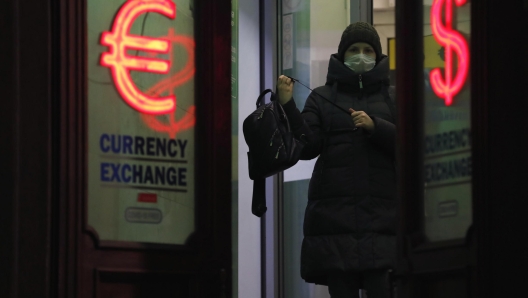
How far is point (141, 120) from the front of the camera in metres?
6.30

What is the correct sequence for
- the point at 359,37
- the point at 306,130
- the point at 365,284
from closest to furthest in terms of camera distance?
1. the point at 365,284
2. the point at 306,130
3. the point at 359,37

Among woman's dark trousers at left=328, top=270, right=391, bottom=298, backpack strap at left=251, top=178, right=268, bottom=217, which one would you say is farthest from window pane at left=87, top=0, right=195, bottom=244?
woman's dark trousers at left=328, top=270, right=391, bottom=298

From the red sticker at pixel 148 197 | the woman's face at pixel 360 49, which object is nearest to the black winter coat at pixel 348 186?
the woman's face at pixel 360 49

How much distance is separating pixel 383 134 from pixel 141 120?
1310 millimetres

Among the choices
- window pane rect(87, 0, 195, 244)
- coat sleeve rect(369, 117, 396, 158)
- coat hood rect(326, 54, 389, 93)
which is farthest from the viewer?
coat hood rect(326, 54, 389, 93)

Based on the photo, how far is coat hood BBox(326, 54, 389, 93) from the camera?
280 inches

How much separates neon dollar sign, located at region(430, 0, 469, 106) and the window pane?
125cm

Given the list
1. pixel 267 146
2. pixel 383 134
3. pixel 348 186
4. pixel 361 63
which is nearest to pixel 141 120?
pixel 267 146

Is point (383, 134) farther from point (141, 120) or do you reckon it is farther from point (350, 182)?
point (141, 120)

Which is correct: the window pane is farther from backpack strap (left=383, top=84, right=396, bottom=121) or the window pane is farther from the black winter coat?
backpack strap (left=383, top=84, right=396, bottom=121)

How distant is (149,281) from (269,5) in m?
3.81

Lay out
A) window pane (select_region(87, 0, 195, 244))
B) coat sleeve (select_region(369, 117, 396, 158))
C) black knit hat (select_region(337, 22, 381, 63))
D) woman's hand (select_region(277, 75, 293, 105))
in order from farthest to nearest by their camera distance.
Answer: black knit hat (select_region(337, 22, 381, 63)) → woman's hand (select_region(277, 75, 293, 105)) → coat sleeve (select_region(369, 117, 396, 158)) → window pane (select_region(87, 0, 195, 244))

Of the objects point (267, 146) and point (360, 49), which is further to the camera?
point (360, 49)
